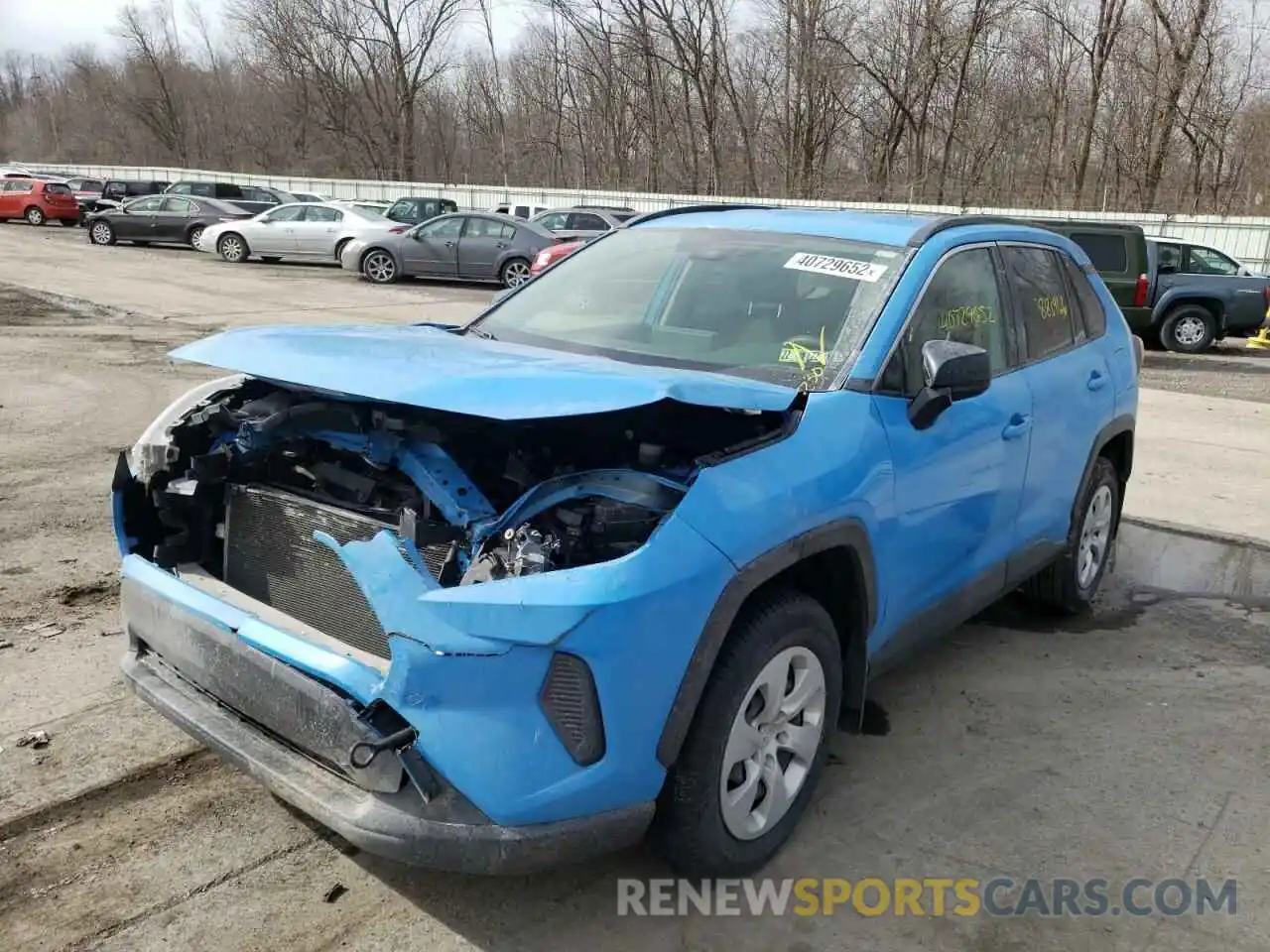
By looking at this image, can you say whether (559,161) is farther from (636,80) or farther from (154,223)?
(154,223)

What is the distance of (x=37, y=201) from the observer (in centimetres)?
3344

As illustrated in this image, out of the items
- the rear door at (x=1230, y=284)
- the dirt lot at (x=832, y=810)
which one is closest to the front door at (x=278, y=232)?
the rear door at (x=1230, y=284)

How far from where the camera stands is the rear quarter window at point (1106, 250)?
585 inches

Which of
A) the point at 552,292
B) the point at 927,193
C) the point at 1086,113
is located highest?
the point at 1086,113

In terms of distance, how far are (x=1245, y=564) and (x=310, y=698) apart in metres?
5.64

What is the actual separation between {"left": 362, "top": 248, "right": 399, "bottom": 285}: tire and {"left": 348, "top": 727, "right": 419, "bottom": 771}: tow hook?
19714 millimetres

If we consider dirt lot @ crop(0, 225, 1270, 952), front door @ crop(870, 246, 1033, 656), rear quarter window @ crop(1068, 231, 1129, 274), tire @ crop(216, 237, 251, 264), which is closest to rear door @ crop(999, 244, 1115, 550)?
front door @ crop(870, 246, 1033, 656)

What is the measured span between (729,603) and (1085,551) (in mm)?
3198

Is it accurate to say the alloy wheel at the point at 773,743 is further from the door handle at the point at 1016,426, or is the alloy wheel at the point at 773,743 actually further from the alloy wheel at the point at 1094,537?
the alloy wheel at the point at 1094,537

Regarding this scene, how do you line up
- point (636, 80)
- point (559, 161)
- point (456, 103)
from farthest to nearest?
point (456, 103)
point (559, 161)
point (636, 80)

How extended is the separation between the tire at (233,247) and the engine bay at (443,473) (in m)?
22.4

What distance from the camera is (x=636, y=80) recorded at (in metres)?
44.0

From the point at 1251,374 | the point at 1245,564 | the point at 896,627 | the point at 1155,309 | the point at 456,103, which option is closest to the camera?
the point at 896,627

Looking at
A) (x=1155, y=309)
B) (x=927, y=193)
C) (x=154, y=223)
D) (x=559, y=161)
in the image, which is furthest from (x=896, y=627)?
(x=559, y=161)
